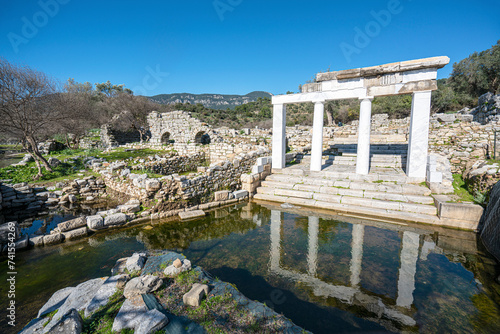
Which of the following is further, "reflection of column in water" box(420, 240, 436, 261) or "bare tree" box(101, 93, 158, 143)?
"bare tree" box(101, 93, 158, 143)

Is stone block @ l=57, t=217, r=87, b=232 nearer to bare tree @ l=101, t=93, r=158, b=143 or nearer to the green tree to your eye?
bare tree @ l=101, t=93, r=158, b=143

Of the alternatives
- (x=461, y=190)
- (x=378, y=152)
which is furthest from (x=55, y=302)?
(x=378, y=152)

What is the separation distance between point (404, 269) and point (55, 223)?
9123 mm

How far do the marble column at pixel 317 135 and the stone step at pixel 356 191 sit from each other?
4.40ft

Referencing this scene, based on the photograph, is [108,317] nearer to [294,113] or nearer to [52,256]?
[52,256]

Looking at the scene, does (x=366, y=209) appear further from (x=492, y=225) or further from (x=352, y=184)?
(x=492, y=225)

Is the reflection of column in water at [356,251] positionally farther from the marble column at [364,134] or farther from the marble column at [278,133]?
the marble column at [278,133]

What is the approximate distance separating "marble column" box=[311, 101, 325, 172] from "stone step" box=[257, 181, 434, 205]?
52.8 inches

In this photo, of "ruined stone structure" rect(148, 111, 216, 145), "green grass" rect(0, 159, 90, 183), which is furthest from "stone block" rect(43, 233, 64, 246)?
"ruined stone structure" rect(148, 111, 216, 145)

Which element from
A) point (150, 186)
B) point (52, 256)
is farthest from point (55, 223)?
point (150, 186)

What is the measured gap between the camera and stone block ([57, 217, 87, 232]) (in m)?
5.35

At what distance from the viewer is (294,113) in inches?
1495

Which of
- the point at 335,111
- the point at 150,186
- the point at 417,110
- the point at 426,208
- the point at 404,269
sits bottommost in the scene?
the point at 404,269

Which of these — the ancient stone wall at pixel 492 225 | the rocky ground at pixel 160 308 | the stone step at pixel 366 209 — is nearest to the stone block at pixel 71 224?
the rocky ground at pixel 160 308
